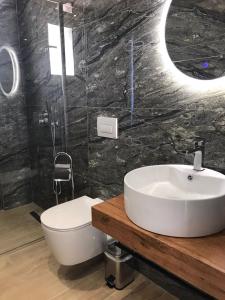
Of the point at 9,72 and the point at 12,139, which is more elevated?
the point at 9,72

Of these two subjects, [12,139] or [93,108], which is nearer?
[93,108]

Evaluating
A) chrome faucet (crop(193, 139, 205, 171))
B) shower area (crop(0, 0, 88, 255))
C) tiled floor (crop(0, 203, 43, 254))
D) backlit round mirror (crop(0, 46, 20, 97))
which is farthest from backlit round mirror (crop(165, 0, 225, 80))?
tiled floor (crop(0, 203, 43, 254))

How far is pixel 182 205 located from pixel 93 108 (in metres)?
Answer: 1.32

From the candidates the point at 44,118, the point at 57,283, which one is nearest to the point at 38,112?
the point at 44,118

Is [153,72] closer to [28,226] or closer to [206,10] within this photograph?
[206,10]

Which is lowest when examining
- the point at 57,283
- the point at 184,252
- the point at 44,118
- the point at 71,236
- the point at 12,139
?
the point at 57,283

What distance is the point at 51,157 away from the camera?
263 centimetres

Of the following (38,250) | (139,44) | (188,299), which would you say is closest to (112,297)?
(188,299)

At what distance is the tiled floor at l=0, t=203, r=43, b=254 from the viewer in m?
2.37

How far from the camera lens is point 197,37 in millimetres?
1416

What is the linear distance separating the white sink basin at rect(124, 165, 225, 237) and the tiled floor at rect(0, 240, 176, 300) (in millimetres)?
847

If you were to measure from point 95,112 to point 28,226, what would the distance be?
1.43 meters

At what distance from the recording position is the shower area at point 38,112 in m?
2.25

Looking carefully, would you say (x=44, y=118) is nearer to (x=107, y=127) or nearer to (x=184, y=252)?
(x=107, y=127)
